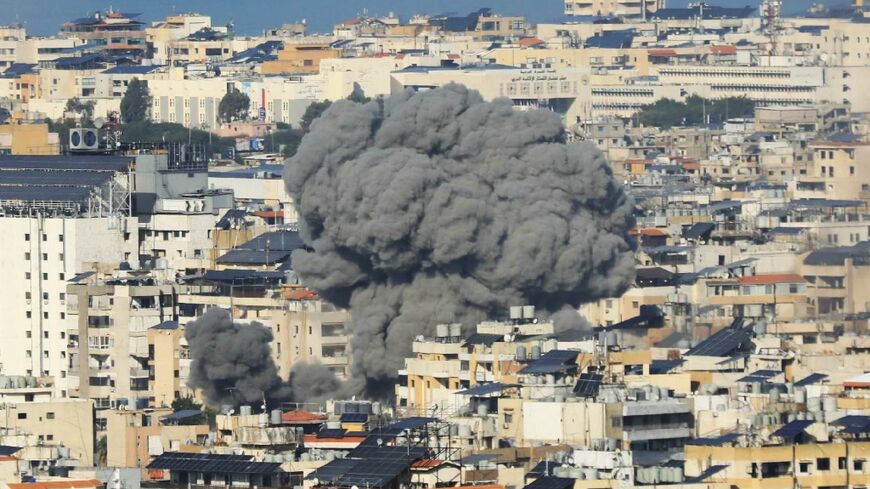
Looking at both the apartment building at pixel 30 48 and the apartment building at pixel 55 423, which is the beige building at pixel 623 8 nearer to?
the apartment building at pixel 30 48

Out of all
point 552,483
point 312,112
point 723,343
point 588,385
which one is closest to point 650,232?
point 723,343

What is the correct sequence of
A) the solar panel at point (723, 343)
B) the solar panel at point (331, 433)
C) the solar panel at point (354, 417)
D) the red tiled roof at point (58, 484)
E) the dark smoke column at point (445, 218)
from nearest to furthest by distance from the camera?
the red tiled roof at point (58, 484)
the solar panel at point (331, 433)
the solar panel at point (354, 417)
the solar panel at point (723, 343)
the dark smoke column at point (445, 218)

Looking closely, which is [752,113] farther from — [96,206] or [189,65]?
[96,206]

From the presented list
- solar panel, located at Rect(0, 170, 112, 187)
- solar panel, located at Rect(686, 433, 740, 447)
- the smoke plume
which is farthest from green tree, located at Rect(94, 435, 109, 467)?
solar panel, located at Rect(0, 170, 112, 187)

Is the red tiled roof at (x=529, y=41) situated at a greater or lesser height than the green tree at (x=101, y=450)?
greater

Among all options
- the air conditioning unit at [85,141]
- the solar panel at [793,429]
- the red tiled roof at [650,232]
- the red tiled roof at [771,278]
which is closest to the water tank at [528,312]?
the red tiled roof at [771,278]
